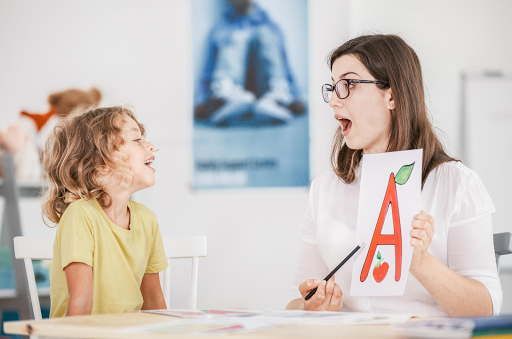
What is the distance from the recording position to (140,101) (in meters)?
2.82

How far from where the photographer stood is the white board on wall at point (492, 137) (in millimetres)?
2514

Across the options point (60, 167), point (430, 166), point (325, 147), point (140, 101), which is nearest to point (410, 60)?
point (430, 166)

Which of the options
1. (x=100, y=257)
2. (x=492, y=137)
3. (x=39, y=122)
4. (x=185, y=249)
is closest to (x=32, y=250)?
(x=100, y=257)

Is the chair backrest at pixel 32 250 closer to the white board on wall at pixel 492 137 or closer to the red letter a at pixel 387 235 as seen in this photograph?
the red letter a at pixel 387 235

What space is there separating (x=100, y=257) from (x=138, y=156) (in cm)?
29

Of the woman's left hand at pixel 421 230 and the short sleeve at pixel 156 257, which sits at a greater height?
the woman's left hand at pixel 421 230

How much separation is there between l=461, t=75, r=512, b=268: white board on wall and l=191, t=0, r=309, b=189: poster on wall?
2.87ft

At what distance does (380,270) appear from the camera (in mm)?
Answer: 802

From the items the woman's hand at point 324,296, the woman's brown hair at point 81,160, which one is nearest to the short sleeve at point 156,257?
the woman's brown hair at point 81,160

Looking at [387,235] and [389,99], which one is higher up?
[389,99]

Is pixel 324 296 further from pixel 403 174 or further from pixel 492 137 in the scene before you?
pixel 492 137

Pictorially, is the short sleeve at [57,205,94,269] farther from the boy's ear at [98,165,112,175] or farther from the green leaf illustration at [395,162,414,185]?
the green leaf illustration at [395,162,414,185]

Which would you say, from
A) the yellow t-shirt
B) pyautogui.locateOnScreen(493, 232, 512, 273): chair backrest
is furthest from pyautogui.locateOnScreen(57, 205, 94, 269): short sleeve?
pyautogui.locateOnScreen(493, 232, 512, 273): chair backrest

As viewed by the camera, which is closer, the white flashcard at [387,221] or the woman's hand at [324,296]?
the white flashcard at [387,221]
